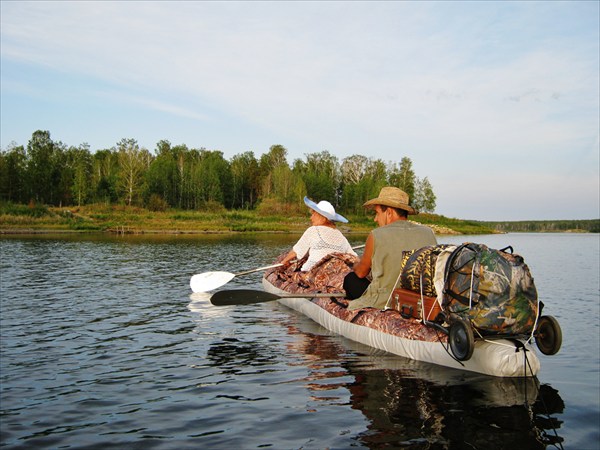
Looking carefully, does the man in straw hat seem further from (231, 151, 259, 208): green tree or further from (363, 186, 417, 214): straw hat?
(231, 151, 259, 208): green tree

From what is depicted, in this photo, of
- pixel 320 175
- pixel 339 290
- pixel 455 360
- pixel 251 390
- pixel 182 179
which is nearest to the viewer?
pixel 251 390

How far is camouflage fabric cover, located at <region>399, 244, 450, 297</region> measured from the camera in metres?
7.67

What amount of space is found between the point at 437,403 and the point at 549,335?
1.74m

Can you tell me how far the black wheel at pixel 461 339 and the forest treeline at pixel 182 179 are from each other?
8390 centimetres

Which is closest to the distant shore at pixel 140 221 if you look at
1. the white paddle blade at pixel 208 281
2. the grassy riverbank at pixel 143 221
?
the grassy riverbank at pixel 143 221

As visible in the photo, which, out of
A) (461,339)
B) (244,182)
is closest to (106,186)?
(244,182)

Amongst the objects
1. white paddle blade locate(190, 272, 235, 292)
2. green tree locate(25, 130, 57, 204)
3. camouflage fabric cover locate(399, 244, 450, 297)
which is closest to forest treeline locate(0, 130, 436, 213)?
green tree locate(25, 130, 57, 204)

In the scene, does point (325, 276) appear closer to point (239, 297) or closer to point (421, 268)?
point (239, 297)

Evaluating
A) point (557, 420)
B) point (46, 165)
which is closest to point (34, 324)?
point (557, 420)

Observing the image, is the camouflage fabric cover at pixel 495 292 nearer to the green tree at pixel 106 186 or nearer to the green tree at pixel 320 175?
the green tree at pixel 106 186

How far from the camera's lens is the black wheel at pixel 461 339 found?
669 centimetres

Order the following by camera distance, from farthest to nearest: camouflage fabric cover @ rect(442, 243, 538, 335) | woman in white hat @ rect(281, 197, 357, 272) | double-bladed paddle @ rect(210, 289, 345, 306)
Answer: woman in white hat @ rect(281, 197, 357, 272) < double-bladed paddle @ rect(210, 289, 345, 306) < camouflage fabric cover @ rect(442, 243, 538, 335)

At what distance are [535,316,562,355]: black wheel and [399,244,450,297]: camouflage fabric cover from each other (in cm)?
146

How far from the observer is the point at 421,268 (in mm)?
7820
